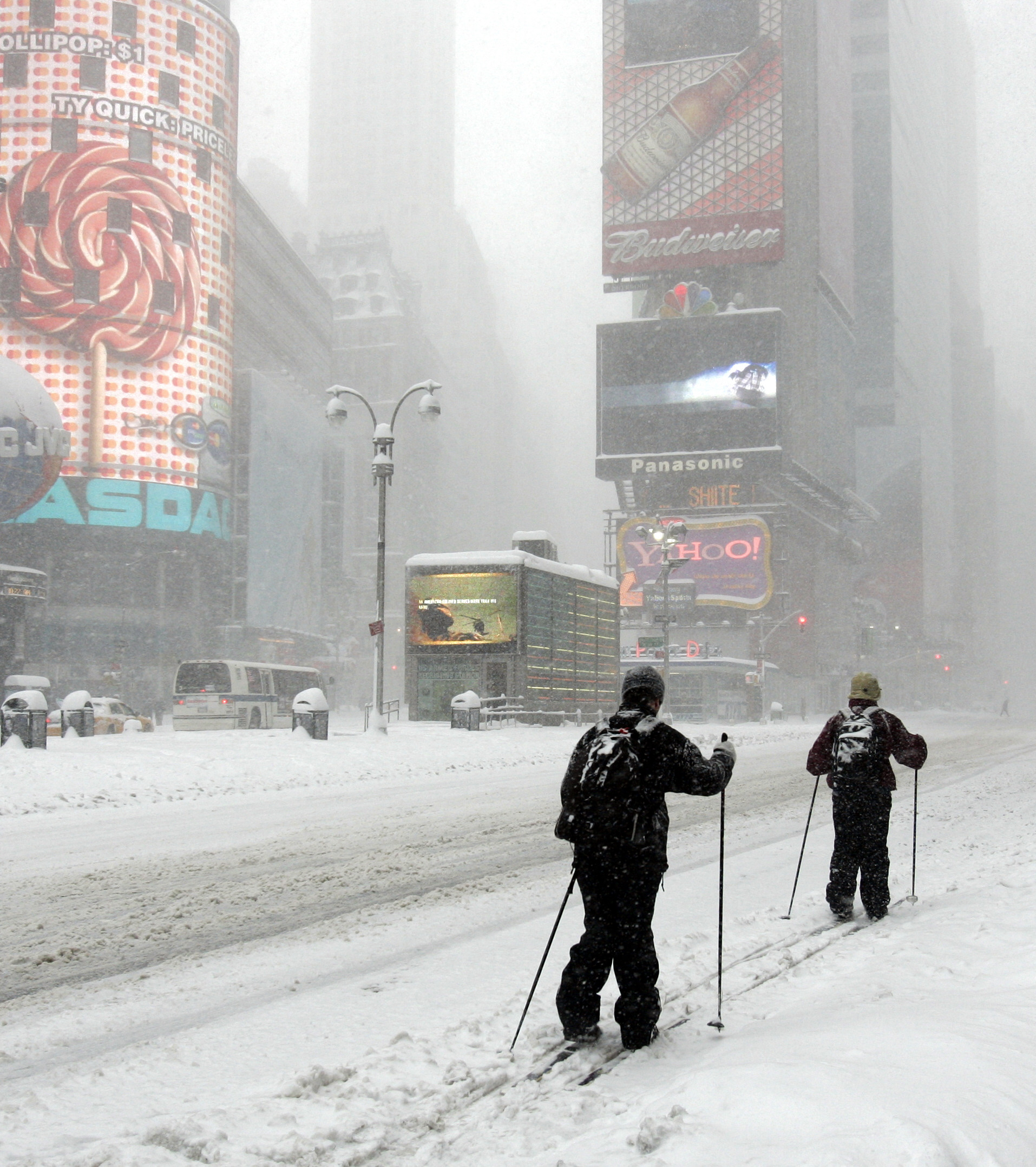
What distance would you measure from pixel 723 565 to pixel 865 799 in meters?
81.3

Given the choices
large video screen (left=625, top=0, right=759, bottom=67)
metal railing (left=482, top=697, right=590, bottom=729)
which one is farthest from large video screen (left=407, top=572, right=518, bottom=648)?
large video screen (left=625, top=0, right=759, bottom=67)

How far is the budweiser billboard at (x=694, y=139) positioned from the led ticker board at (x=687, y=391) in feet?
30.8

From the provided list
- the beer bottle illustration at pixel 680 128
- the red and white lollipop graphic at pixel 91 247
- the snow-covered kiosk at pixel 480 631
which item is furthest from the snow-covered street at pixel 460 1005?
the beer bottle illustration at pixel 680 128

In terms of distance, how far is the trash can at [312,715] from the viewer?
967 inches

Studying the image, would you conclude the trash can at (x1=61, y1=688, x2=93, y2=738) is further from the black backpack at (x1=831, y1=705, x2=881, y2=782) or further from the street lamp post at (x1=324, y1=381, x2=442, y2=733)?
the black backpack at (x1=831, y1=705, x2=881, y2=782)

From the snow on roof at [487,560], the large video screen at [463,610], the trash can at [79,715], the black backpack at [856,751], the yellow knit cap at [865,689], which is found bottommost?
the trash can at [79,715]

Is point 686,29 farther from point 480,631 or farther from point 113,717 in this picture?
point 113,717

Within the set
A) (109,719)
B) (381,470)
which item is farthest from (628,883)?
(109,719)

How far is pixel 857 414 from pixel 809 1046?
6797 inches

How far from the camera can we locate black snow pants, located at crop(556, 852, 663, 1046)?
473cm

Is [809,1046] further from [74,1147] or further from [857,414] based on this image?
[857,414]

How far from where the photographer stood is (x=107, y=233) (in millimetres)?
68500

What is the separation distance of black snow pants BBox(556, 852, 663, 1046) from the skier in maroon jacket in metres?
→ 3.00

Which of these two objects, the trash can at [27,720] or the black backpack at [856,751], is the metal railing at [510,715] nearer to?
the trash can at [27,720]
